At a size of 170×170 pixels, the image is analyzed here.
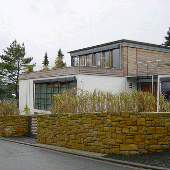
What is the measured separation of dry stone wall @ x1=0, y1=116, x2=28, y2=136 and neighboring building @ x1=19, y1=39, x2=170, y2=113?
23.7 feet

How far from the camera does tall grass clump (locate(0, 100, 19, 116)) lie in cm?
1703

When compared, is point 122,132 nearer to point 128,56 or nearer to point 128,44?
point 128,56

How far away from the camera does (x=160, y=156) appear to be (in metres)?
8.88

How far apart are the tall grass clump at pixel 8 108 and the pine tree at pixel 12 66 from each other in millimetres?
36373

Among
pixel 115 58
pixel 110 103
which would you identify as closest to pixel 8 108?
pixel 110 103

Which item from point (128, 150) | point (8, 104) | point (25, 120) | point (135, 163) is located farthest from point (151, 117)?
point (8, 104)

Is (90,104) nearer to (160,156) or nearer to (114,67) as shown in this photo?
(160,156)

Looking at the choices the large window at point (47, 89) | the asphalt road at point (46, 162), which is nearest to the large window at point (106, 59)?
the large window at point (47, 89)

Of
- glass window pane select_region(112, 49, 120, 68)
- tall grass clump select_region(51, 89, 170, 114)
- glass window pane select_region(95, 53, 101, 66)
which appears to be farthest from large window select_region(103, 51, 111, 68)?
tall grass clump select_region(51, 89, 170, 114)

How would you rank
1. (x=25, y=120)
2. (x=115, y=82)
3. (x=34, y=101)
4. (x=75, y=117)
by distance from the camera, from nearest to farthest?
(x=75, y=117) → (x=25, y=120) → (x=115, y=82) → (x=34, y=101)

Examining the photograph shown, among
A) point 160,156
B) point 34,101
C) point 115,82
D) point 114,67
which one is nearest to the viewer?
point 160,156

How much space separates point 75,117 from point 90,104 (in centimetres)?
80

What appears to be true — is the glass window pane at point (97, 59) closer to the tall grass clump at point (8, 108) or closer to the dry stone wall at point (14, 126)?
the tall grass clump at point (8, 108)

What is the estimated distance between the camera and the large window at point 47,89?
2411cm
